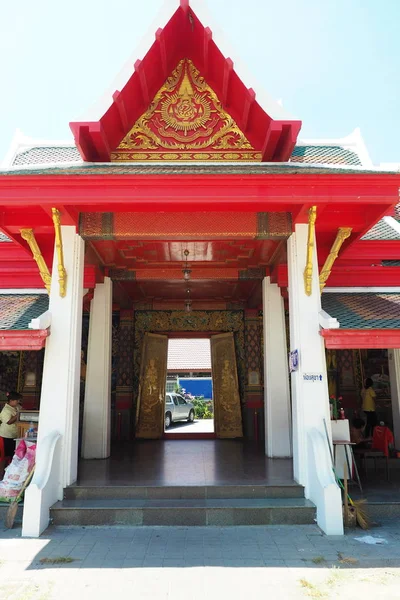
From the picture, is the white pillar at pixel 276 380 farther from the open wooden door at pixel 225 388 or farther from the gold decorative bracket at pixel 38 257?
the gold decorative bracket at pixel 38 257

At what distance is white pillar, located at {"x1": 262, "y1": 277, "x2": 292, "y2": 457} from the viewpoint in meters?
7.22

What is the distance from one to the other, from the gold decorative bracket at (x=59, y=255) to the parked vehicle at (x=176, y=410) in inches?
445

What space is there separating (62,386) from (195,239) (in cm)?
238

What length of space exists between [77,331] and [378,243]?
185 inches

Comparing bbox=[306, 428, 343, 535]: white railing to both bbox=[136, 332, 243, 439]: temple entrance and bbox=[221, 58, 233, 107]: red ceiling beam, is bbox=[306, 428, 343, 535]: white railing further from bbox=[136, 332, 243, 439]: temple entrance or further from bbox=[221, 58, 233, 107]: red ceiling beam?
bbox=[136, 332, 243, 439]: temple entrance

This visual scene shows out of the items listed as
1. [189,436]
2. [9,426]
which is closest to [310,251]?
[9,426]

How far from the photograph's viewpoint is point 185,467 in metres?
6.50

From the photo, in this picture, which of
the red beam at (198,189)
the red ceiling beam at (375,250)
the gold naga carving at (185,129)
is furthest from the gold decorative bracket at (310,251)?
the red ceiling beam at (375,250)

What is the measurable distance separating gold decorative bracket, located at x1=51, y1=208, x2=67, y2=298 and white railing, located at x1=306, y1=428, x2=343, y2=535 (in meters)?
3.25

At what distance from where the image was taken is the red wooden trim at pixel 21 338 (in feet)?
16.5

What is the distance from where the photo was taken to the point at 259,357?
34.0 feet

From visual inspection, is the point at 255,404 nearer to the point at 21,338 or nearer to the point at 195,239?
the point at 195,239
